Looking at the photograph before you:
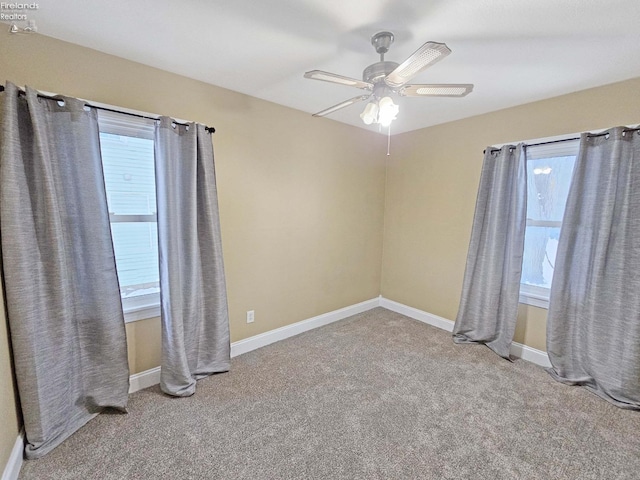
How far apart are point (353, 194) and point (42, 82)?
9.31 ft

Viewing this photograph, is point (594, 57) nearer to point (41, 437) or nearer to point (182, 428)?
point (182, 428)

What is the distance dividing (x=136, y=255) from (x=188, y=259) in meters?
0.38

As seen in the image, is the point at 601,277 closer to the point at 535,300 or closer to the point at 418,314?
the point at 535,300

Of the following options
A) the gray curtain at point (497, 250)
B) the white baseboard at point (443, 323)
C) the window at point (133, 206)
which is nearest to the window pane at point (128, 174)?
the window at point (133, 206)

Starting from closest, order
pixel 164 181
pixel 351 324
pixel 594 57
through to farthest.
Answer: pixel 594 57 < pixel 164 181 < pixel 351 324

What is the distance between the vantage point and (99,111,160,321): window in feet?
6.62

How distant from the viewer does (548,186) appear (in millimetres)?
2652

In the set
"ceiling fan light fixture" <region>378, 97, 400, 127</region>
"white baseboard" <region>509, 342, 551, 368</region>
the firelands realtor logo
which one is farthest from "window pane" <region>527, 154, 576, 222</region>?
the firelands realtor logo

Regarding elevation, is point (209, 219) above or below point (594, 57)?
below

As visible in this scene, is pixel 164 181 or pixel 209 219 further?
pixel 209 219

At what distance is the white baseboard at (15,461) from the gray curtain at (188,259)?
0.74 meters

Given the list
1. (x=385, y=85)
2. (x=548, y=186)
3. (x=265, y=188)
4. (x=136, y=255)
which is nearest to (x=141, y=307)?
(x=136, y=255)

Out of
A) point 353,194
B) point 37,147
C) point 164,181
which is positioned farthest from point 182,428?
point 353,194

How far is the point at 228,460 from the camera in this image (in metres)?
1.61
